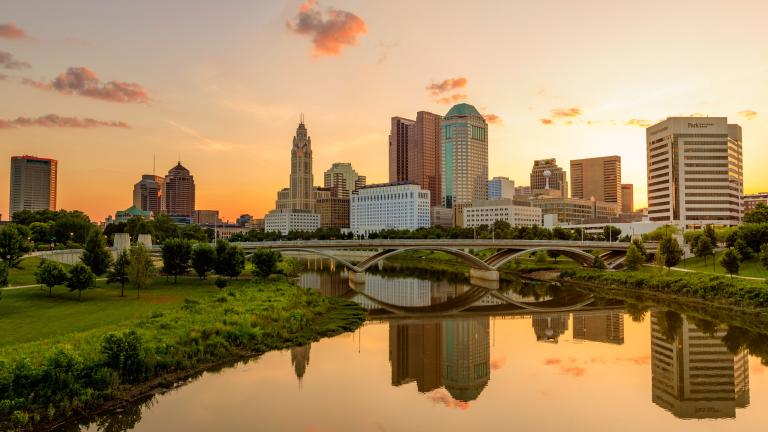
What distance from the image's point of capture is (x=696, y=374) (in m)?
30.0

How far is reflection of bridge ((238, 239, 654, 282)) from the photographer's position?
7025cm

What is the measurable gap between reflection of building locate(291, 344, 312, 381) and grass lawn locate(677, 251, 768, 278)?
4806cm

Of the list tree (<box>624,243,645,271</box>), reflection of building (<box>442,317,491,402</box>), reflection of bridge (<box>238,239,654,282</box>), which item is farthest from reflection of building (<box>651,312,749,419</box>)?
reflection of bridge (<box>238,239,654,282</box>)

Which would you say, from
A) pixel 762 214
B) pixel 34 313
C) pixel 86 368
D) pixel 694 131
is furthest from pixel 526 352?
pixel 694 131

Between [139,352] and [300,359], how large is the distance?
32.5 ft

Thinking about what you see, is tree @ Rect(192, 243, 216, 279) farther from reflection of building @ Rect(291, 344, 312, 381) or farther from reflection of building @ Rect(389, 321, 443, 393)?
reflection of building @ Rect(291, 344, 312, 381)

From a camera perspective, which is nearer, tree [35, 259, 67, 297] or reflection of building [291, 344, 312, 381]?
reflection of building [291, 344, 312, 381]

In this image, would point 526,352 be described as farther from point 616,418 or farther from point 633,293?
point 633,293

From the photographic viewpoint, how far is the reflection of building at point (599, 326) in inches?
1564

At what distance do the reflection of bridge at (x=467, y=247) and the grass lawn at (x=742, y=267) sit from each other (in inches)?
443

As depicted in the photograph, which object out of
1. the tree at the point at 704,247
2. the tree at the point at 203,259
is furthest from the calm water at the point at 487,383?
the tree at the point at 704,247

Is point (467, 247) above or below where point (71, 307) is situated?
above

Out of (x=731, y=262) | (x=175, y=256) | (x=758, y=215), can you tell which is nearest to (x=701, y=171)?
(x=758, y=215)

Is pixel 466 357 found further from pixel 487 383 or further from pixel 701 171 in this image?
pixel 701 171
